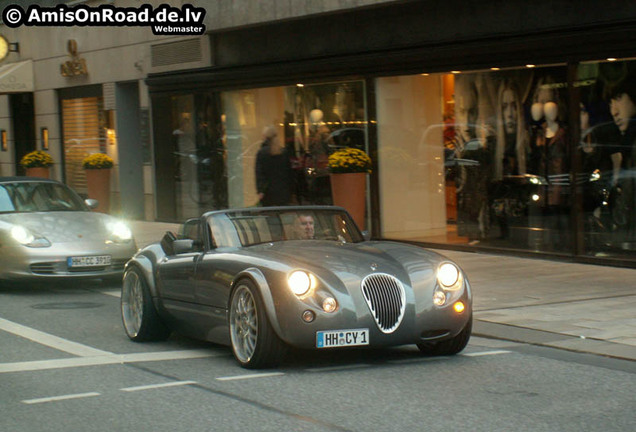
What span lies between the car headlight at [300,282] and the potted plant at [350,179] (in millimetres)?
9289

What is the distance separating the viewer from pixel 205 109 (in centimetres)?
2217

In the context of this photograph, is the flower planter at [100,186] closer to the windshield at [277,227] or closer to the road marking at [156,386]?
the windshield at [277,227]

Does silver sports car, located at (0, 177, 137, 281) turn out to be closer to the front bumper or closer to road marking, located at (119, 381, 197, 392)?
the front bumper

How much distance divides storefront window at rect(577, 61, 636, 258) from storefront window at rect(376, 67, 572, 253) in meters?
0.35

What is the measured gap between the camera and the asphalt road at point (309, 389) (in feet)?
19.9

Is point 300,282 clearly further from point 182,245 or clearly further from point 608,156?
point 608,156

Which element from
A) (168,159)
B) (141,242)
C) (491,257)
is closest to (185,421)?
(491,257)

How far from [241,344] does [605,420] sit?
111 inches

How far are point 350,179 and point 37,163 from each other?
43.5 ft

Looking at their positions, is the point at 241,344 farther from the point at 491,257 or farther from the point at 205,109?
the point at 205,109

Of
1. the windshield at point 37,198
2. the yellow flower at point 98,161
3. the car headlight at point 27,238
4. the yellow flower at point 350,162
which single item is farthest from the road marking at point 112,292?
the yellow flower at point 98,161

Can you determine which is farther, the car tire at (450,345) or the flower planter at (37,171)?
the flower planter at (37,171)

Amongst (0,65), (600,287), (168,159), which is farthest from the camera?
(0,65)

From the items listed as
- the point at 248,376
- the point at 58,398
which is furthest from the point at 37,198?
the point at 58,398
